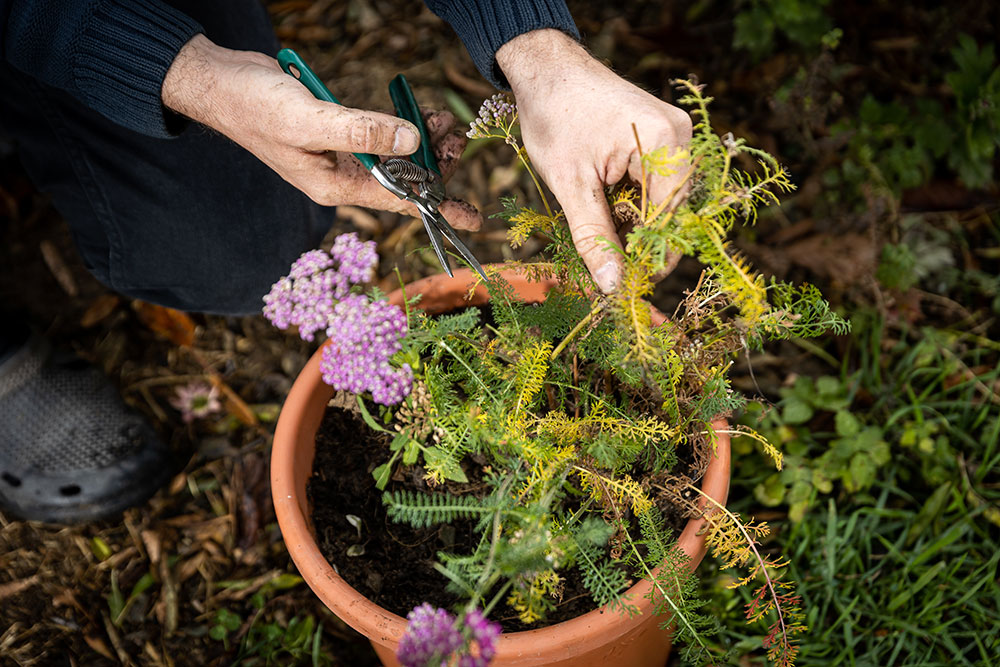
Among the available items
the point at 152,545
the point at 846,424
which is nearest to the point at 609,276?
the point at 846,424

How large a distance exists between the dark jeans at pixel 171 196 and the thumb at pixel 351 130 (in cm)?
71

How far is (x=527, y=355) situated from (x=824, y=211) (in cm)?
162

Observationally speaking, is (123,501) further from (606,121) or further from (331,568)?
(606,121)

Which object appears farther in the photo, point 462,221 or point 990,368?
point 990,368

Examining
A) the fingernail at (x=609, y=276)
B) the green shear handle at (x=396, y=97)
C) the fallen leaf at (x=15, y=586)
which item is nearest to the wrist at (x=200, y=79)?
the green shear handle at (x=396, y=97)

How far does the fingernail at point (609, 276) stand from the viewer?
3.73ft

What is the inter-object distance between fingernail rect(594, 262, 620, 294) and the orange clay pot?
0.44 metres

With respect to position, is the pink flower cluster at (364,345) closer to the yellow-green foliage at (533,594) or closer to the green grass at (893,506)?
the yellow-green foliage at (533,594)

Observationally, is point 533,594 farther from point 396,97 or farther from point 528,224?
point 396,97

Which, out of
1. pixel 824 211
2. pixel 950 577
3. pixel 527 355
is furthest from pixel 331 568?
pixel 824 211

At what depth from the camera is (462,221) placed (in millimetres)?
1528

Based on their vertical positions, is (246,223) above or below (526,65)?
below

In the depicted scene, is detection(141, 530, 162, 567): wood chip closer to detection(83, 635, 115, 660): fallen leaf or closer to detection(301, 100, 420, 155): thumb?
detection(83, 635, 115, 660): fallen leaf

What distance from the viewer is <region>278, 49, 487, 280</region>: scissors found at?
4.38ft
